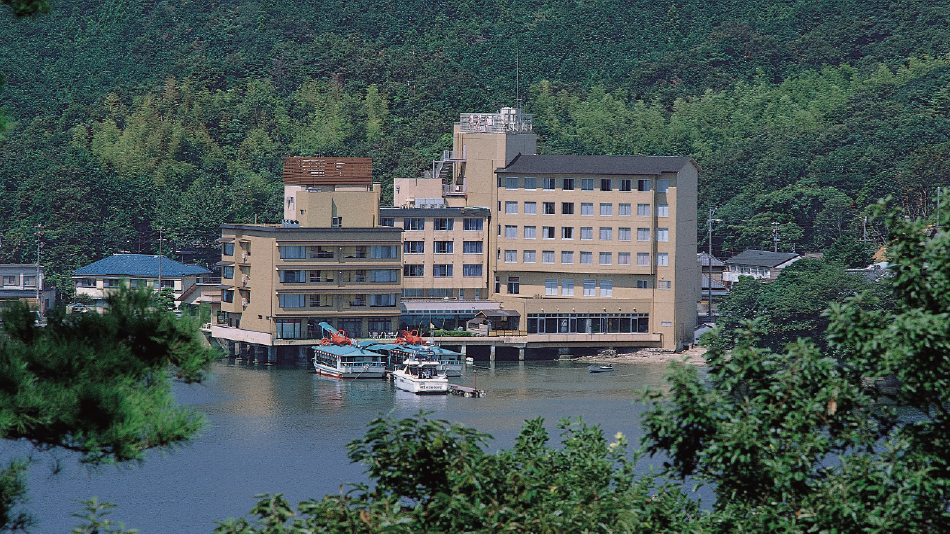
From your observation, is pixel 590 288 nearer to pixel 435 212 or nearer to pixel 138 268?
pixel 435 212

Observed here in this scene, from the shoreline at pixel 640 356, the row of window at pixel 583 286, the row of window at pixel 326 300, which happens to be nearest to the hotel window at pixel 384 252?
the row of window at pixel 326 300

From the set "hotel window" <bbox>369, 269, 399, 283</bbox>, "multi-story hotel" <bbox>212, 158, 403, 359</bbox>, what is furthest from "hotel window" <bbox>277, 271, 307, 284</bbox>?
"hotel window" <bbox>369, 269, 399, 283</bbox>

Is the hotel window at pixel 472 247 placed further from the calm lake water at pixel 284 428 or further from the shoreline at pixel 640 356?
the shoreline at pixel 640 356

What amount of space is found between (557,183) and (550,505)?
38593 millimetres

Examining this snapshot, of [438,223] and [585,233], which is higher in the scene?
[438,223]

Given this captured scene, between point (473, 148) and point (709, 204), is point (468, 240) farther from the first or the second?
point (709, 204)

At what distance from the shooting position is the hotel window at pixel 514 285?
5072 centimetres

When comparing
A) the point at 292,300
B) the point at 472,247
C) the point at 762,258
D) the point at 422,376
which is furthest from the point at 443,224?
the point at 762,258

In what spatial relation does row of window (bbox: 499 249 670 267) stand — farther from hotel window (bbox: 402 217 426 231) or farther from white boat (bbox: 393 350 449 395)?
white boat (bbox: 393 350 449 395)

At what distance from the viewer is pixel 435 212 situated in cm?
4994

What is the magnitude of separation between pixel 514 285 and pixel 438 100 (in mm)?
27968

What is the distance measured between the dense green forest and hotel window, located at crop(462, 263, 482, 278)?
484 inches

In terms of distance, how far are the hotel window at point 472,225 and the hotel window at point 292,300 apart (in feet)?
20.9

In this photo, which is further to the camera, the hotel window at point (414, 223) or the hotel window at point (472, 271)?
the hotel window at point (472, 271)
